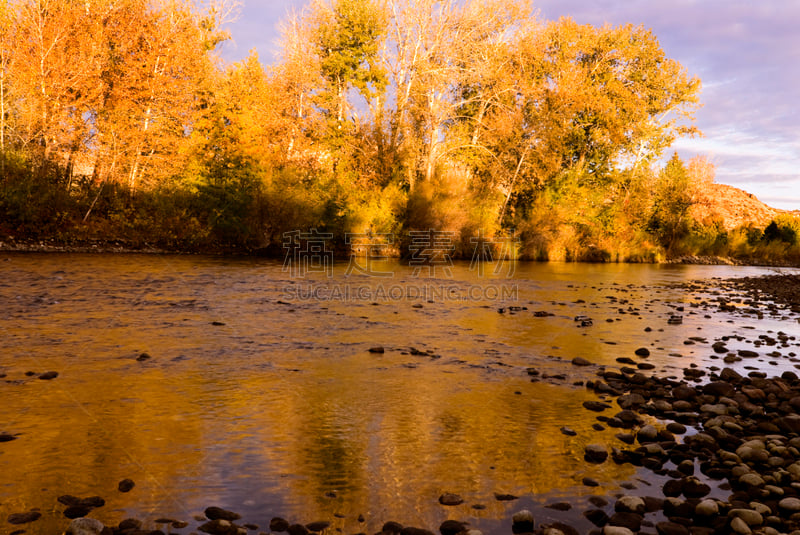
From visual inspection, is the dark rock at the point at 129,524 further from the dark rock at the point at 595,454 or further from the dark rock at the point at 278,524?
the dark rock at the point at 595,454

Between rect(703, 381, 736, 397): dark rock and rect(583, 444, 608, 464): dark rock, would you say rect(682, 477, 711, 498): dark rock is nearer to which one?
rect(583, 444, 608, 464): dark rock

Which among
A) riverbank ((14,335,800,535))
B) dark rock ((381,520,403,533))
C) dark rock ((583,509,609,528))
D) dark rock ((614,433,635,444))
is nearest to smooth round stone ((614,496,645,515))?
riverbank ((14,335,800,535))

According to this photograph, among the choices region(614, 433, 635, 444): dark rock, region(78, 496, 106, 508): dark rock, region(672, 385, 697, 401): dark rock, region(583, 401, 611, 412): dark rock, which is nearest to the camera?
region(78, 496, 106, 508): dark rock

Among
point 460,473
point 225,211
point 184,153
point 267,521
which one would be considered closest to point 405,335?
point 460,473

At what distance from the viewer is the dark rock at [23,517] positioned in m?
3.93

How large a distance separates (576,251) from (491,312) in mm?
29885

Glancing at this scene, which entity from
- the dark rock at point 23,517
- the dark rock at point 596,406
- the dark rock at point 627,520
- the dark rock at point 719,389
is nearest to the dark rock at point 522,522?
the dark rock at point 627,520

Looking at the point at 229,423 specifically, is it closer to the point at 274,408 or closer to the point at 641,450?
the point at 274,408

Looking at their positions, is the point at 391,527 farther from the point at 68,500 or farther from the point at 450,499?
the point at 68,500

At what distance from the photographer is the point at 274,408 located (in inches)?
265

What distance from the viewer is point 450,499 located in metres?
4.50

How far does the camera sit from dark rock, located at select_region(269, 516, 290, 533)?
3980mm

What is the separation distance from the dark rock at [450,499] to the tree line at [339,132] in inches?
1277

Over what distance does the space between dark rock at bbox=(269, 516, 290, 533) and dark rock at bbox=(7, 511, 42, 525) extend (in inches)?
67.9
